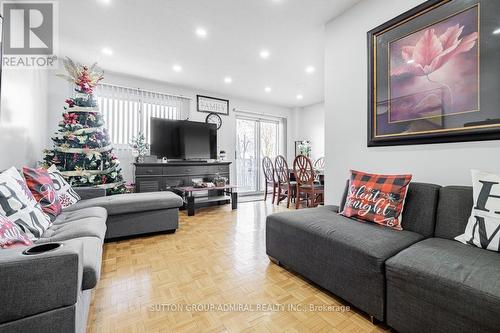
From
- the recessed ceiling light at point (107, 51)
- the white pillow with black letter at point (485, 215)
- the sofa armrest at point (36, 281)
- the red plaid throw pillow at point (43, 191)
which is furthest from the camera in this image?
the recessed ceiling light at point (107, 51)

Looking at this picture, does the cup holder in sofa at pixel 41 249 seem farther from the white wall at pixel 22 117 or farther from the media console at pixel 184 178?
the media console at pixel 184 178

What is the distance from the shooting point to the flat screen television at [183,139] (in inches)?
166

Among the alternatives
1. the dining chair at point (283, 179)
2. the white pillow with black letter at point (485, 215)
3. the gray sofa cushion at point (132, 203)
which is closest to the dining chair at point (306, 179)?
the dining chair at point (283, 179)

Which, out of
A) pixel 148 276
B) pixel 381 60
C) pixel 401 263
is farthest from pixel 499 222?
pixel 148 276

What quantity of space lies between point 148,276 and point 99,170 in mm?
2189

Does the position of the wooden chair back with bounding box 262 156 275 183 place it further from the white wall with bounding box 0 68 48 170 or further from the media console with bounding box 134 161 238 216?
the white wall with bounding box 0 68 48 170

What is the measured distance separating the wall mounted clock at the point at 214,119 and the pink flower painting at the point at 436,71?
3.86 meters

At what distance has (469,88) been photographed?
151cm

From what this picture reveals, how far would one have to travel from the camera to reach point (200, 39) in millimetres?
2963

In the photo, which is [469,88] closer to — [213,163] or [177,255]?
[177,255]

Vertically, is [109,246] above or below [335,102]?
below

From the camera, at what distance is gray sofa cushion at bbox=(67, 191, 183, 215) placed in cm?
232

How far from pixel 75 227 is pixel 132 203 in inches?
37.6

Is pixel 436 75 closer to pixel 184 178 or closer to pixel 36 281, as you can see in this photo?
pixel 36 281
